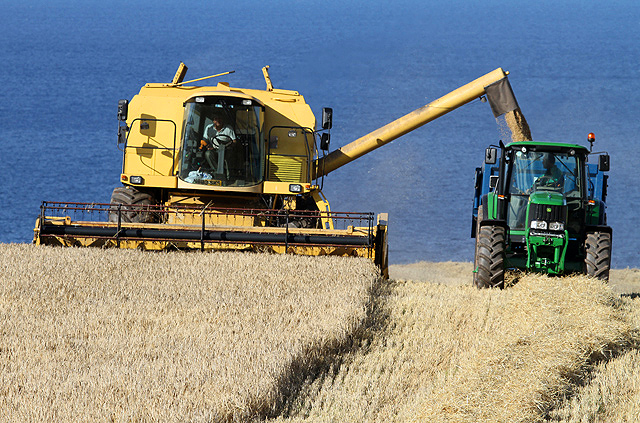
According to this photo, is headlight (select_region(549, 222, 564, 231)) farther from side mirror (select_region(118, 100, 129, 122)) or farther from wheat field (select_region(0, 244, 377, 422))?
side mirror (select_region(118, 100, 129, 122))

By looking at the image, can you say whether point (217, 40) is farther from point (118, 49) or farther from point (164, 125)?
point (164, 125)

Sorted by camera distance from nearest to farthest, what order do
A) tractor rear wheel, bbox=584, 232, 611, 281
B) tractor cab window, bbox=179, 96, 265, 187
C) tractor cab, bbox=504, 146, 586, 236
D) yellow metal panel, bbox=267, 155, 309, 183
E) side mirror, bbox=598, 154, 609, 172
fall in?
1. tractor rear wheel, bbox=584, 232, 611, 281
2. side mirror, bbox=598, 154, 609, 172
3. tractor cab, bbox=504, 146, 586, 236
4. tractor cab window, bbox=179, 96, 265, 187
5. yellow metal panel, bbox=267, 155, 309, 183

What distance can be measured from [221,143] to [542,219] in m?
4.13

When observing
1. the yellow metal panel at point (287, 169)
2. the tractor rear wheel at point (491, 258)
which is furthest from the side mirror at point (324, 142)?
the tractor rear wheel at point (491, 258)

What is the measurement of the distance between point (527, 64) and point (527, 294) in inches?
2101

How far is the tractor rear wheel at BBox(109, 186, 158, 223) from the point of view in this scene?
11.2m

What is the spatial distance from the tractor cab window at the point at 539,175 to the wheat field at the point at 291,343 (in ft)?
3.32

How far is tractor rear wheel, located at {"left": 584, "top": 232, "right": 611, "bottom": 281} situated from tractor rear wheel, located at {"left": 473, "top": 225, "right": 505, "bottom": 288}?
3.12ft

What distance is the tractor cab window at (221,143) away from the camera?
37.9 feet

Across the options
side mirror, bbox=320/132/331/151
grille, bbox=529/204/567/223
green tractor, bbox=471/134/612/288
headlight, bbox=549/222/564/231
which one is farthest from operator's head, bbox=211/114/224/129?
headlight, bbox=549/222/564/231

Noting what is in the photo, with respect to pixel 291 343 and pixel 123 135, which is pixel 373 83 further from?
pixel 291 343

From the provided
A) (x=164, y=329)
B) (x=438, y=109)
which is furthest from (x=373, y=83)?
(x=164, y=329)

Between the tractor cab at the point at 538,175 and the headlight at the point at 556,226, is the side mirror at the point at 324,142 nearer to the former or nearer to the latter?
the tractor cab at the point at 538,175

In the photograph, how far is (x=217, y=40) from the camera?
61.0m
